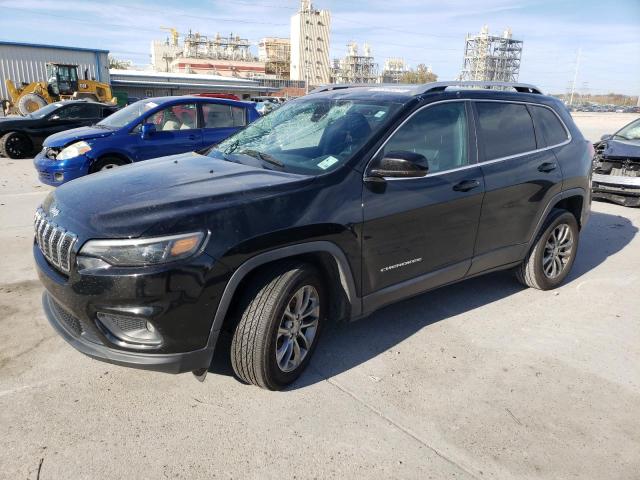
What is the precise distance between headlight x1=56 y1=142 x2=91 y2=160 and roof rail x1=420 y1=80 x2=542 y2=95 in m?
5.96

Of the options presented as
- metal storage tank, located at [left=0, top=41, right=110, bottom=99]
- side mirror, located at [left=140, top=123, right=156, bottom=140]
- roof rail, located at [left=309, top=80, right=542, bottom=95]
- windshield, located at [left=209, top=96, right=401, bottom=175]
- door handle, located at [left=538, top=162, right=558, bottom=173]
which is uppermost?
metal storage tank, located at [left=0, top=41, right=110, bottom=99]

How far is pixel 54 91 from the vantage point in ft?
85.6

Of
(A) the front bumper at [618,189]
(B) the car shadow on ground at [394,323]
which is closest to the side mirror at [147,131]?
(B) the car shadow on ground at [394,323]

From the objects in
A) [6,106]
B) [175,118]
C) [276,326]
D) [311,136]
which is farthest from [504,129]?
[6,106]

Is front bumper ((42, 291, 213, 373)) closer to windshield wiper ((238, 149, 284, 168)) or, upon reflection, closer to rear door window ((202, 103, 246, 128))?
windshield wiper ((238, 149, 284, 168))

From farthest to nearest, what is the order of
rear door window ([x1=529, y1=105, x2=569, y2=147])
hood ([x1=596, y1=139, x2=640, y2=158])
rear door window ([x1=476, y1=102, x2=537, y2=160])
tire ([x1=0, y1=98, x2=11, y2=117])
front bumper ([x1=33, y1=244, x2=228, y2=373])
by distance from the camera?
tire ([x1=0, y1=98, x2=11, y2=117]) → hood ([x1=596, y1=139, x2=640, y2=158]) → rear door window ([x1=529, y1=105, x2=569, y2=147]) → rear door window ([x1=476, y1=102, x2=537, y2=160]) → front bumper ([x1=33, y1=244, x2=228, y2=373])

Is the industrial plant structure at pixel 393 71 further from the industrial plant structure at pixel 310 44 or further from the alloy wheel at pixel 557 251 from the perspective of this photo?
the alloy wheel at pixel 557 251

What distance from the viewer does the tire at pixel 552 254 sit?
14.6 feet

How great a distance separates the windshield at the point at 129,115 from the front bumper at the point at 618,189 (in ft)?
25.0

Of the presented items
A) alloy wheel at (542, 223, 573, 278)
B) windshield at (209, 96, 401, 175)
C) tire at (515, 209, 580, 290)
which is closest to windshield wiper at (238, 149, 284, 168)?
windshield at (209, 96, 401, 175)

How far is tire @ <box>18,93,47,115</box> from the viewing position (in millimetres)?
21562

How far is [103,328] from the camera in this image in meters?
2.56

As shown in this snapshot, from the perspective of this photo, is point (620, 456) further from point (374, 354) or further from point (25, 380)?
point (25, 380)

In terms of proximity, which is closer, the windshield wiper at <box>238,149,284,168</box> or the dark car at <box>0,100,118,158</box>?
the windshield wiper at <box>238,149,284,168</box>
